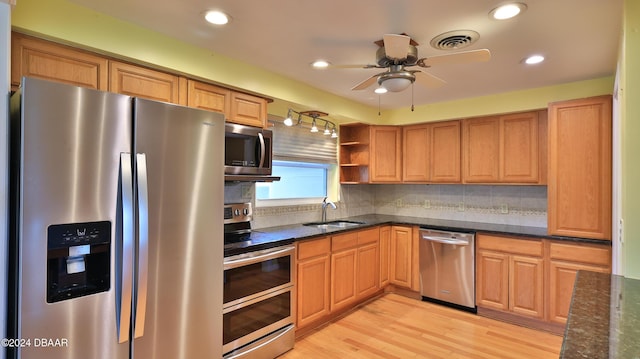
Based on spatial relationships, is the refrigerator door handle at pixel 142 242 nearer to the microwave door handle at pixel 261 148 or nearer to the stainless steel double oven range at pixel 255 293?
the stainless steel double oven range at pixel 255 293

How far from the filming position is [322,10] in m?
1.88

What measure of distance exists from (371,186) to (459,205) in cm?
125

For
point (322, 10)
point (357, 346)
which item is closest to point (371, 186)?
point (357, 346)

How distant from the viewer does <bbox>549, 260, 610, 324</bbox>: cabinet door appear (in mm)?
3020

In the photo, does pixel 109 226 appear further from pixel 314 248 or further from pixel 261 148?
pixel 314 248

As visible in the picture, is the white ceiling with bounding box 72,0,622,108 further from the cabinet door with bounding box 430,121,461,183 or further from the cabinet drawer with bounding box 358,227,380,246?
the cabinet drawer with bounding box 358,227,380,246

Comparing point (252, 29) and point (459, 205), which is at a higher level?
point (252, 29)

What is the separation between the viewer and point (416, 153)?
14.0 feet

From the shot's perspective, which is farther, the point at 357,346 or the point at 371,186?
the point at 371,186

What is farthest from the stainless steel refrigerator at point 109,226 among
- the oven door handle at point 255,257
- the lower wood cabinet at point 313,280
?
the lower wood cabinet at point 313,280

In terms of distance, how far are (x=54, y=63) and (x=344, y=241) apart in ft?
8.74

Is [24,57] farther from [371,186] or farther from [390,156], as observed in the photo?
[371,186]

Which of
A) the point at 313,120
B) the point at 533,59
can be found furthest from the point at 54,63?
the point at 533,59

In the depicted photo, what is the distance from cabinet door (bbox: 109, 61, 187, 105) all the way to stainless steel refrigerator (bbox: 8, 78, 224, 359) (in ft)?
1.59
